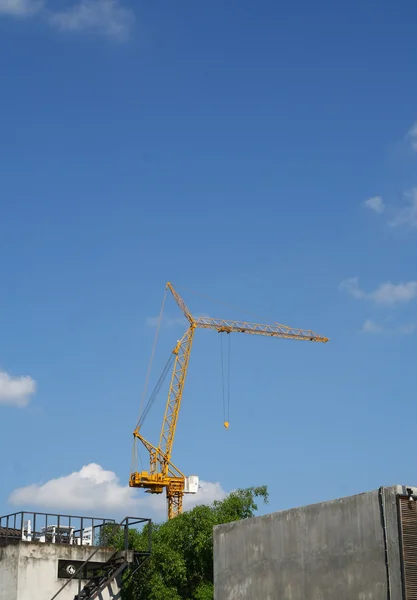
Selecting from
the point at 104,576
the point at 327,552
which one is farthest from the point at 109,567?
the point at 327,552

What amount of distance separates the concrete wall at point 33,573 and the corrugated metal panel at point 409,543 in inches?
780

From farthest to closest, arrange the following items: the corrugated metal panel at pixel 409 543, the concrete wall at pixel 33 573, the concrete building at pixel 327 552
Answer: the concrete wall at pixel 33 573 < the concrete building at pixel 327 552 < the corrugated metal panel at pixel 409 543

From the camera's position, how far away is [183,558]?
139ft

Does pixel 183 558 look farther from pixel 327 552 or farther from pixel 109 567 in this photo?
pixel 327 552

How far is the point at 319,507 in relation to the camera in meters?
29.5

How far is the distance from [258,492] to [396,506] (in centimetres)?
1905

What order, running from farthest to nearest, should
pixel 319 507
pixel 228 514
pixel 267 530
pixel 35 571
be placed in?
pixel 228 514
pixel 35 571
pixel 267 530
pixel 319 507

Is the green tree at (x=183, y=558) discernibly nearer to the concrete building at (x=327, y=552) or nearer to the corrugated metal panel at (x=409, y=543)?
the concrete building at (x=327, y=552)

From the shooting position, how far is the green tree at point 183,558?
42.0m

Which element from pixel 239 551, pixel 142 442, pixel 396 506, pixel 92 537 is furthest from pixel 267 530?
pixel 142 442

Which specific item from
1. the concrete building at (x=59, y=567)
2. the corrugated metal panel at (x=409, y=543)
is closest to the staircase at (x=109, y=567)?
the concrete building at (x=59, y=567)

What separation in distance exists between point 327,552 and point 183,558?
15039mm

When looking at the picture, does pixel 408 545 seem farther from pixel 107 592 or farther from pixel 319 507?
pixel 107 592

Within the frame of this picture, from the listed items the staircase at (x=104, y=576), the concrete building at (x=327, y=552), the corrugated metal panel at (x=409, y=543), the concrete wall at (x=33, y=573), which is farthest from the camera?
the staircase at (x=104, y=576)
